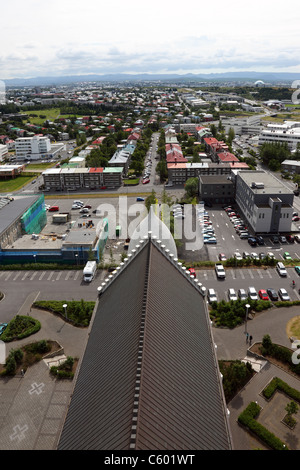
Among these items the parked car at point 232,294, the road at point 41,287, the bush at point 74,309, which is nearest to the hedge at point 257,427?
the parked car at point 232,294

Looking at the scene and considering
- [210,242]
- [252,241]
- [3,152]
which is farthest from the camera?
[3,152]

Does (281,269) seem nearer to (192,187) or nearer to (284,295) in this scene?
(284,295)

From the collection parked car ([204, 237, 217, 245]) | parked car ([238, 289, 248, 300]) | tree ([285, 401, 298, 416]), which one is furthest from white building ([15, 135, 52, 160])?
tree ([285, 401, 298, 416])

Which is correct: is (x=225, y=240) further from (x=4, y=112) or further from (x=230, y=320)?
(x=4, y=112)

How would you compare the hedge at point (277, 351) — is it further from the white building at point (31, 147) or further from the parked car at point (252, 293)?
the white building at point (31, 147)

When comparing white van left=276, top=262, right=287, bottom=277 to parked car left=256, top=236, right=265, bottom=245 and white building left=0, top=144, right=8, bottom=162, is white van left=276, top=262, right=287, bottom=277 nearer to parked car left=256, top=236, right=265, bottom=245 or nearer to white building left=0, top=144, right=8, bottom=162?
parked car left=256, top=236, right=265, bottom=245

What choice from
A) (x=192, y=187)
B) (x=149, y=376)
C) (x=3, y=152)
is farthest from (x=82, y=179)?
(x=149, y=376)
